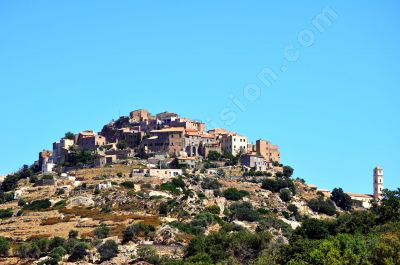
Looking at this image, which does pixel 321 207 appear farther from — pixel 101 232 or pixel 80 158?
pixel 80 158

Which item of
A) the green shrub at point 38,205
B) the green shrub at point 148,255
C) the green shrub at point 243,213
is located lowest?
the green shrub at point 148,255

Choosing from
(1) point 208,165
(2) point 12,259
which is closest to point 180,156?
(1) point 208,165

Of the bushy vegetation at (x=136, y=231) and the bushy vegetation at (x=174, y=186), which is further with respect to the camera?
the bushy vegetation at (x=174, y=186)

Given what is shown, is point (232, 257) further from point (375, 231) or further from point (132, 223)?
point (132, 223)

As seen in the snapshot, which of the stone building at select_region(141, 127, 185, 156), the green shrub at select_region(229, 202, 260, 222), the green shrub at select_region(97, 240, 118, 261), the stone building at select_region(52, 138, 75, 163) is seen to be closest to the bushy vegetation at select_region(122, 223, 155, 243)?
the green shrub at select_region(97, 240, 118, 261)

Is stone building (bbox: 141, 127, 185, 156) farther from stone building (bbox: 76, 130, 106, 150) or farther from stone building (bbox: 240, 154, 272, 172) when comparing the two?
stone building (bbox: 240, 154, 272, 172)

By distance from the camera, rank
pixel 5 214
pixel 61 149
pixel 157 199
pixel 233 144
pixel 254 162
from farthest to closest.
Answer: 1. pixel 61 149
2. pixel 233 144
3. pixel 254 162
4. pixel 5 214
5. pixel 157 199

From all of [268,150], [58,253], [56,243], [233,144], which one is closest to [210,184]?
[233,144]

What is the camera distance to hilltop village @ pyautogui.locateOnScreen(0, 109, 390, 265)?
3046 inches

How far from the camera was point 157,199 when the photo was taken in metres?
96.2

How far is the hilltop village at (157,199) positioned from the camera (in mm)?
77375

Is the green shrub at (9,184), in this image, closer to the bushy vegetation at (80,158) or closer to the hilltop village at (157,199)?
the hilltop village at (157,199)

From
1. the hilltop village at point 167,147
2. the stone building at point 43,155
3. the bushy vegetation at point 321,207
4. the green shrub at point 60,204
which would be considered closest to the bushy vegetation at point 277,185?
the bushy vegetation at point 321,207

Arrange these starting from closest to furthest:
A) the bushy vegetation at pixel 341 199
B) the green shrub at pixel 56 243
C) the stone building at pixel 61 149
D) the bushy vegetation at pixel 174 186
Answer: the green shrub at pixel 56 243 < the bushy vegetation at pixel 174 186 < the bushy vegetation at pixel 341 199 < the stone building at pixel 61 149
